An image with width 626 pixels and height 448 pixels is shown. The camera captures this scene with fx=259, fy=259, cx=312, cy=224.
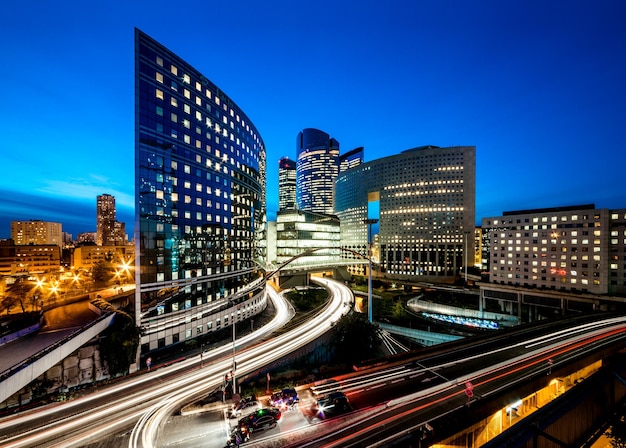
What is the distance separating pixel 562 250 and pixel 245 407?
9022cm

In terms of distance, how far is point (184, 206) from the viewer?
41438 mm

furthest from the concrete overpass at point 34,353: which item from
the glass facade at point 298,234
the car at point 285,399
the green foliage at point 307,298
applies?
the glass facade at point 298,234

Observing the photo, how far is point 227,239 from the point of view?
4988 cm

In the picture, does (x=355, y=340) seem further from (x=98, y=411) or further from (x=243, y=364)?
(x=98, y=411)

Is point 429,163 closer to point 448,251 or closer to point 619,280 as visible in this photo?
point 448,251

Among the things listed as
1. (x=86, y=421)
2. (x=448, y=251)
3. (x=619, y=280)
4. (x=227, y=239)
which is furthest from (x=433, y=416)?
(x=448, y=251)

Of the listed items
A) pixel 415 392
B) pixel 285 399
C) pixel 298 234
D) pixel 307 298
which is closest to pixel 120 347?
pixel 285 399

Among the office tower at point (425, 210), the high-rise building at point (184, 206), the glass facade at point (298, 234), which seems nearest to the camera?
the high-rise building at point (184, 206)

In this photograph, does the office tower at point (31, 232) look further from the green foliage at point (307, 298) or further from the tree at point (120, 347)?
the tree at point (120, 347)

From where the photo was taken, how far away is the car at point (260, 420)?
16688 mm

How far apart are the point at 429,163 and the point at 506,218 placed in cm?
5020

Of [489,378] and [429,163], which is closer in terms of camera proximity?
[489,378]

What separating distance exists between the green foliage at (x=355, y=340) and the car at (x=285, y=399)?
14.5 meters

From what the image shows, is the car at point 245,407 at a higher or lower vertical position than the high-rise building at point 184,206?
lower
